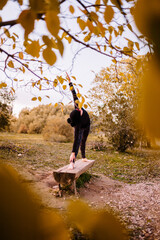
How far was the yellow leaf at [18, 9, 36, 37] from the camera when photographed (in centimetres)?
47

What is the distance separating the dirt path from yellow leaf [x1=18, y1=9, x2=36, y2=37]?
1.78 m

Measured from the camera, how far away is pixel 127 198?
3.41 meters

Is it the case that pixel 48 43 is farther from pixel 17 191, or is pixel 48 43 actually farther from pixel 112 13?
pixel 17 191

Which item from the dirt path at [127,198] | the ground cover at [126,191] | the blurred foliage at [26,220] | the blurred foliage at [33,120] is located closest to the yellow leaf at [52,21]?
the blurred foliage at [26,220]

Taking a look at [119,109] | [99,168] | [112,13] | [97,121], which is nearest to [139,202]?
[99,168]

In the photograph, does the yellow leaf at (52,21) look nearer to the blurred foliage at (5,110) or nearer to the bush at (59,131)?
the blurred foliage at (5,110)

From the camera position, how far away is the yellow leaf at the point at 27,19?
1.55ft

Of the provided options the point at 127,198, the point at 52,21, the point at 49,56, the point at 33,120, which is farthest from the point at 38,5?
the point at 33,120

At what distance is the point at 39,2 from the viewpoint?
38 cm

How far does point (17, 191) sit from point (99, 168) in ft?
18.9

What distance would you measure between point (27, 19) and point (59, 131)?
479 inches

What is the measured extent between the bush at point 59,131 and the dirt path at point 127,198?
771 centimetres

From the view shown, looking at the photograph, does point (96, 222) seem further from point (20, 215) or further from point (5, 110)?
point (5, 110)

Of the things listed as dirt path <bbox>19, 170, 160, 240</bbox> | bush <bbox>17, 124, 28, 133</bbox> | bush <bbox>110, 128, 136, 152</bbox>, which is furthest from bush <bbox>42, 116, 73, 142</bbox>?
dirt path <bbox>19, 170, 160, 240</bbox>
